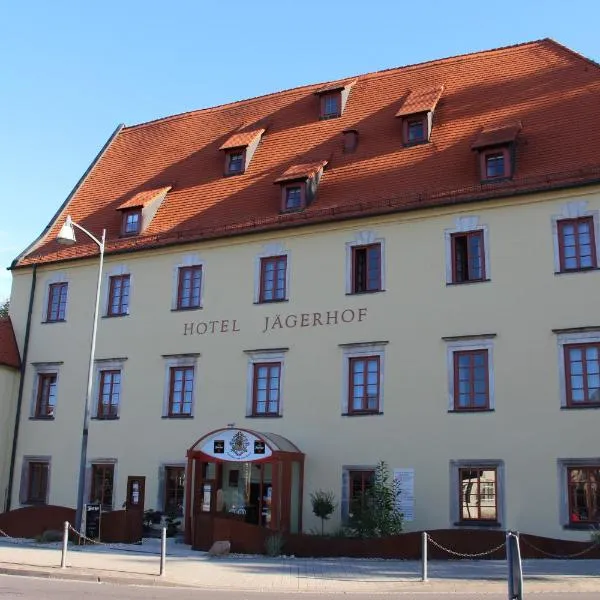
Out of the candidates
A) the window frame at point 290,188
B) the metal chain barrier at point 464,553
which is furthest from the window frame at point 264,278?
the metal chain barrier at point 464,553

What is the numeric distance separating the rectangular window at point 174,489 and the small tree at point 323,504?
14.6 feet

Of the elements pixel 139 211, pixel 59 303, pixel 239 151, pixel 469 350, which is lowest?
pixel 469 350

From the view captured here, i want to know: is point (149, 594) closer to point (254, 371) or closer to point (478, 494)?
point (478, 494)

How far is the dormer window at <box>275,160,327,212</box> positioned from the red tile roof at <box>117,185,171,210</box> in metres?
5.21

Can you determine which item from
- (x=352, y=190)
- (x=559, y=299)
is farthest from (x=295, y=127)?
(x=559, y=299)

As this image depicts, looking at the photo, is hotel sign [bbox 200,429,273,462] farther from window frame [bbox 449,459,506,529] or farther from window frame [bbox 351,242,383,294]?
window frame [bbox 351,242,383,294]

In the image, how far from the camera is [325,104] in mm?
29312

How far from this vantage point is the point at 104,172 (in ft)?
107

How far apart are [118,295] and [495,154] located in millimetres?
13338

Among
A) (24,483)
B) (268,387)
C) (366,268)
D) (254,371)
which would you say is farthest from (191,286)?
(24,483)

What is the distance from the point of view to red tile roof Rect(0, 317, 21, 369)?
28062 mm

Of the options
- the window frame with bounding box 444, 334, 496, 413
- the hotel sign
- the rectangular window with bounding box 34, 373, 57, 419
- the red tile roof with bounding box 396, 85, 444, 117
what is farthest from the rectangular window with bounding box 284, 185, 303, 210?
the rectangular window with bounding box 34, 373, 57, 419

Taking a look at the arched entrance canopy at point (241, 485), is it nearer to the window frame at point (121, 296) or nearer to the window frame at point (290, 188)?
the window frame at point (121, 296)

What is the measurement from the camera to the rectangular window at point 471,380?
21484 millimetres
